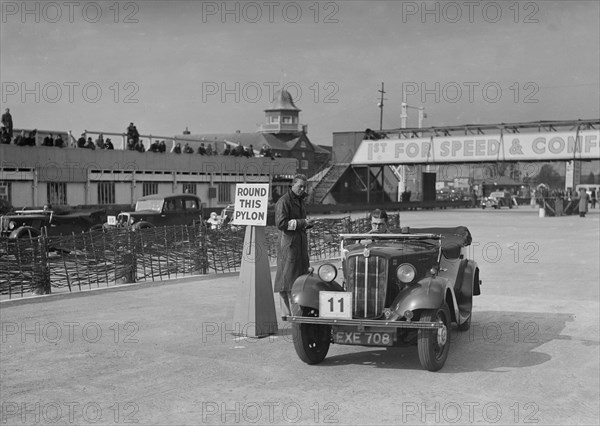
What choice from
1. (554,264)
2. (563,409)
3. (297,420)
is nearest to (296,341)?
(297,420)

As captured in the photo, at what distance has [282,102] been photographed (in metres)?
128

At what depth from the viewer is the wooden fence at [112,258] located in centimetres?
1296

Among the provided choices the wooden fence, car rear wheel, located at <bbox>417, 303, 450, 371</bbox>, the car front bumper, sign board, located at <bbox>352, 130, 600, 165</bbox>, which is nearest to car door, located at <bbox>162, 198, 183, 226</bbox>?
the wooden fence

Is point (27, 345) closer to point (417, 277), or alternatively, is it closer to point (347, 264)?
point (347, 264)

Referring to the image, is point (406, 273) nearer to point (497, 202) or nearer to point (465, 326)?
point (465, 326)

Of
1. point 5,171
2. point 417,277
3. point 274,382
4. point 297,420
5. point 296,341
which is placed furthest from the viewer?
point 5,171

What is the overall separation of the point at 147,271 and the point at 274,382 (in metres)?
9.43

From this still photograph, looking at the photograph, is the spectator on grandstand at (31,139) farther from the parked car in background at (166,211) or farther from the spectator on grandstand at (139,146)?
the parked car in background at (166,211)

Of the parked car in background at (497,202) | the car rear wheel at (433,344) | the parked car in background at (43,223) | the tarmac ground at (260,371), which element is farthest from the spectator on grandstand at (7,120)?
the parked car in background at (497,202)

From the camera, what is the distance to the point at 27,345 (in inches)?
346

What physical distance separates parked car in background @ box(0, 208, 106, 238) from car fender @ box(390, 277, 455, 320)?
46.2 feet

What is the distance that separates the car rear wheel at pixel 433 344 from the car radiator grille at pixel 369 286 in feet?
1.86

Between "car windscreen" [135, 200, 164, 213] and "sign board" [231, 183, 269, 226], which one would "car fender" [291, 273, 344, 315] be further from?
"car windscreen" [135, 200, 164, 213]

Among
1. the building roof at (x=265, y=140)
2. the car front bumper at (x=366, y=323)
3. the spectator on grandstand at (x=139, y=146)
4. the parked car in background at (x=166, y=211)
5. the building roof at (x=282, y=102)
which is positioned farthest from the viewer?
the building roof at (x=282, y=102)
